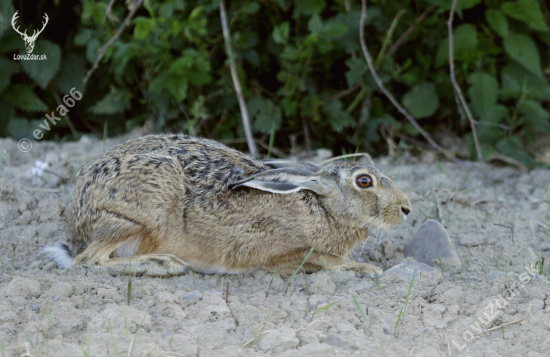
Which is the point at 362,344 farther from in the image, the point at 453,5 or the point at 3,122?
the point at 3,122

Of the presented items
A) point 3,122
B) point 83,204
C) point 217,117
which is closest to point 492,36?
point 217,117

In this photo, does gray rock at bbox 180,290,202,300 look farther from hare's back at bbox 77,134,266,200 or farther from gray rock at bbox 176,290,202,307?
hare's back at bbox 77,134,266,200

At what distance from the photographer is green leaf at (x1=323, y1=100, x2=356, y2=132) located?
6.55m

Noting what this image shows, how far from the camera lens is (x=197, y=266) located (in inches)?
165

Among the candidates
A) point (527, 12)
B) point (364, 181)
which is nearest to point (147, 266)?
point (364, 181)

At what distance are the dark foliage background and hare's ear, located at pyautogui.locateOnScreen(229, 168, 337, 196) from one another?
193 cm

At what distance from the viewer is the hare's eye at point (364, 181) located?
4.27 meters

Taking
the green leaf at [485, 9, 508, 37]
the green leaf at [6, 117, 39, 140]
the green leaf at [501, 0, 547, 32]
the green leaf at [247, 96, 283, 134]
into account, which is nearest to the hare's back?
the green leaf at [247, 96, 283, 134]

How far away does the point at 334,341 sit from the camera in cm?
307

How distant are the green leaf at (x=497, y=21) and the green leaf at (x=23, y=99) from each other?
4.86 meters

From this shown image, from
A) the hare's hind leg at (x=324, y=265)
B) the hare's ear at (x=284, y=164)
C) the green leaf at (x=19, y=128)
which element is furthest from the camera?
the green leaf at (x=19, y=128)

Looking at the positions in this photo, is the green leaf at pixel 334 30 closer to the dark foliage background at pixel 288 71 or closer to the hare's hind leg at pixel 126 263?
the dark foliage background at pixel 288 71

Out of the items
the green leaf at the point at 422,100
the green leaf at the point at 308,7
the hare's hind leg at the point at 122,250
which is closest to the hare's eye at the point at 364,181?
the hare's hind leg at the point at 122,250

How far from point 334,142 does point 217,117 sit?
4.56 ft
